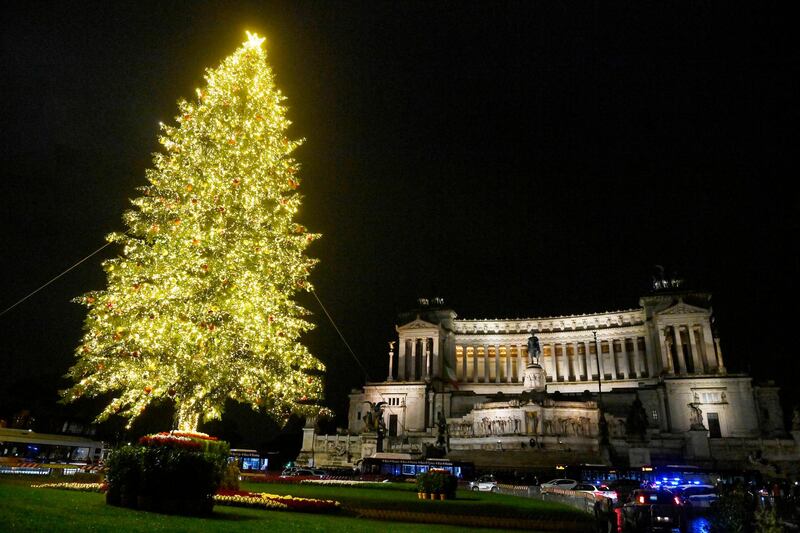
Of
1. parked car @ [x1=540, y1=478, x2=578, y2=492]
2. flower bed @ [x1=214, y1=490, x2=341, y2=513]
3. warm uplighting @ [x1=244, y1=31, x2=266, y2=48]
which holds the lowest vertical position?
parked car @ [x1=540, y1=478, x2=578, y2=492]

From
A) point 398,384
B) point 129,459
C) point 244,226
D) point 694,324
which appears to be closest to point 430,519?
point 129,459

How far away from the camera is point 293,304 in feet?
76.1

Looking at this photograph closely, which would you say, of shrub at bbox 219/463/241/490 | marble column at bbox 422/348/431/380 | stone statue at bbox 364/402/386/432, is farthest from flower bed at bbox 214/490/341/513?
marble column at bbox 422/348/431/380

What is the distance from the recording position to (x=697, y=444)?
50281 millimetres

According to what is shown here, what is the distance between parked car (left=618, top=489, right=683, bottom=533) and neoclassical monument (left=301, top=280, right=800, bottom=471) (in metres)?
28.5

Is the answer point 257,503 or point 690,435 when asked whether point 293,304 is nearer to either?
point 257,503

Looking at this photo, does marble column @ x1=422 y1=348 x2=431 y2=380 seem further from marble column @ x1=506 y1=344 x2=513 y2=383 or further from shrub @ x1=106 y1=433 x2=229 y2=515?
shrub @ x1=106 y1=433 x2=229 y2=515

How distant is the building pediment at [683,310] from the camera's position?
69.6 meters

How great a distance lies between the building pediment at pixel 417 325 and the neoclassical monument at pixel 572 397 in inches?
8.8

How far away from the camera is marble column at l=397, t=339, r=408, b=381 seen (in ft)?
261

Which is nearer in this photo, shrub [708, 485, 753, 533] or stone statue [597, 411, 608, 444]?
shrub [708, 485, 753, 533]

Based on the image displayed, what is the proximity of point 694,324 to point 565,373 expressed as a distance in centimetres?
2003

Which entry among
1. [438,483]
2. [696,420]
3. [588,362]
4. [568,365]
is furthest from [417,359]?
[438,483]

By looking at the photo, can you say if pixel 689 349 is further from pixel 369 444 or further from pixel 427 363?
pixel 369 444
